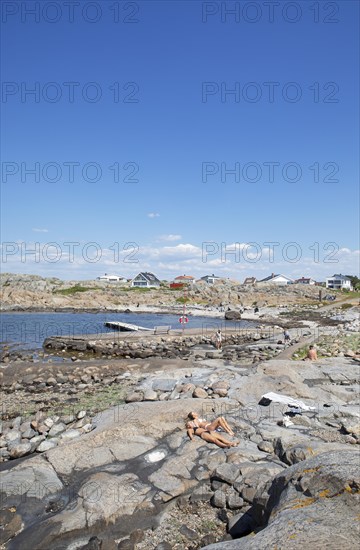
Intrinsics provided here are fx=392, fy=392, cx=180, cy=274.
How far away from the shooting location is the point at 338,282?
128500mm

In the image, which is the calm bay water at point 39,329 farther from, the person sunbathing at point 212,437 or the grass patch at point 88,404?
the person sunbathing at point 212,437

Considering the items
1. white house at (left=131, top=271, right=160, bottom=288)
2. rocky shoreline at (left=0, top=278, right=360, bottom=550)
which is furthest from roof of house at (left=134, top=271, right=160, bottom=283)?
rocky shoreline at (left=0, top=278, right=360, bottom=550)

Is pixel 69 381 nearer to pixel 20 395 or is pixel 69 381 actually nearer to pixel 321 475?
pixel 20 395

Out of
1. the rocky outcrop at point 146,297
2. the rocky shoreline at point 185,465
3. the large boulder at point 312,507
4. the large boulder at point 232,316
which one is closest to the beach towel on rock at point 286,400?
the rocky shoreline at point 185,465

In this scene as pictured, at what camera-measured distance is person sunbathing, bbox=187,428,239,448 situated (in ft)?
31.3

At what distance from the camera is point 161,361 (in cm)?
2288

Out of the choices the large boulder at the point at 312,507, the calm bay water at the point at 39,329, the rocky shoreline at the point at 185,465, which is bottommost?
the calm bay water at the point at 39,329

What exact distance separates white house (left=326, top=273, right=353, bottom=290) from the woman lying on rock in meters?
123

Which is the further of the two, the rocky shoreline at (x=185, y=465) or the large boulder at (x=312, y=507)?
the rocky shoreline at (x=185, y=465)

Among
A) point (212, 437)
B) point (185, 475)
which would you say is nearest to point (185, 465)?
point (185, 475)

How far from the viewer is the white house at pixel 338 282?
4897 inches

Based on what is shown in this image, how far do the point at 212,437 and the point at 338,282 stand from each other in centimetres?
12933

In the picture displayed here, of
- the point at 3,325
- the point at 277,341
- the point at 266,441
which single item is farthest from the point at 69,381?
the point at 3,325

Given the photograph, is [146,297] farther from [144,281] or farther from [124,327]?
[124,327]
